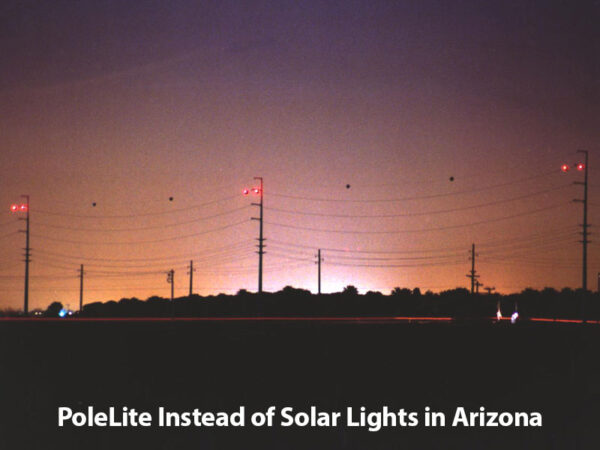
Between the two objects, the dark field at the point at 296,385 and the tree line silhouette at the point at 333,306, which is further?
the tree line silhouette at the point at 333,306

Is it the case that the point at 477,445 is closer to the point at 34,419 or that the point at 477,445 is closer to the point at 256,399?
the point at 256,399

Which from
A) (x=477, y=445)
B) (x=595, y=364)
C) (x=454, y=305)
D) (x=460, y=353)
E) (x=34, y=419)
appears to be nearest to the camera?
(x=477, y=445)

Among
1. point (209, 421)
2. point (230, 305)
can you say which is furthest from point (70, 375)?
point (230, 305)

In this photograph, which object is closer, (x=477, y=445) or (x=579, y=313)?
(x=477, y=445)

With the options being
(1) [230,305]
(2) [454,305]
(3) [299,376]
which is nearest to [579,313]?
(2) [454,305]

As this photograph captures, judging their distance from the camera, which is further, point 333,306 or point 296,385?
point 333,306

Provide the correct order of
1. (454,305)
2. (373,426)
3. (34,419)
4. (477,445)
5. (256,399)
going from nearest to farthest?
(477,445)
(373,426)
(34,419)
(256,399)
(454,305)

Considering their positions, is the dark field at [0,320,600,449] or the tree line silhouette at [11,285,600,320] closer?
the dark field at [0,320,600,449]
